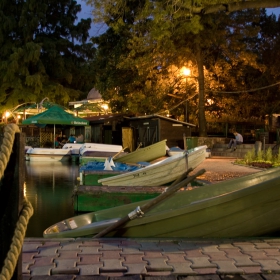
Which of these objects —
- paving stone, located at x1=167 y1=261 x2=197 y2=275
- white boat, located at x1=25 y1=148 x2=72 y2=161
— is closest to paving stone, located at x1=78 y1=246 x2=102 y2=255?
paving stone, located at x1=167 y1=261 x2=197 y2=275

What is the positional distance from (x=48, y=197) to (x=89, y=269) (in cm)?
924

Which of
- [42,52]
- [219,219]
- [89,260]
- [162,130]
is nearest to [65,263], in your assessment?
[89,260]

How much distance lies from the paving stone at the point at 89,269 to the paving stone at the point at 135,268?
0.89 feet

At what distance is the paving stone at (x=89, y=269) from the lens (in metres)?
3.72

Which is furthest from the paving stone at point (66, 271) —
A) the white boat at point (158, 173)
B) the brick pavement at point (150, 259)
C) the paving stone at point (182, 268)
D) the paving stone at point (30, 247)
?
the white boat at point (158, 173)

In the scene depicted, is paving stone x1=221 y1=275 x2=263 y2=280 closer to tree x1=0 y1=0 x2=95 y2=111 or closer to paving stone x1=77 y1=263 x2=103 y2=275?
paving stone x1=77 y1=263 x2=103 y2=275

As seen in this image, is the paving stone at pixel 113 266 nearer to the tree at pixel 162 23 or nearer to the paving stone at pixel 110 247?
the paving stone at pixel 110 247

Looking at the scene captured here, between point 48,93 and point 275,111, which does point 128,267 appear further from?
point 48,93

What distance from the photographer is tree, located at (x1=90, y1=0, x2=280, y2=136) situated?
15670 mm

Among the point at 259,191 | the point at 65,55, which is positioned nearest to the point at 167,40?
the point at 259,191

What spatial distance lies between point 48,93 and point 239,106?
22.4 meters

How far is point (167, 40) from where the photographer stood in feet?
73.0

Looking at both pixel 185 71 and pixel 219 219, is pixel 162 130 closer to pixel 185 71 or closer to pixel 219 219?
pixel 185 71

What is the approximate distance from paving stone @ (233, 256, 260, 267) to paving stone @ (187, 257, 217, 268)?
25 cm
